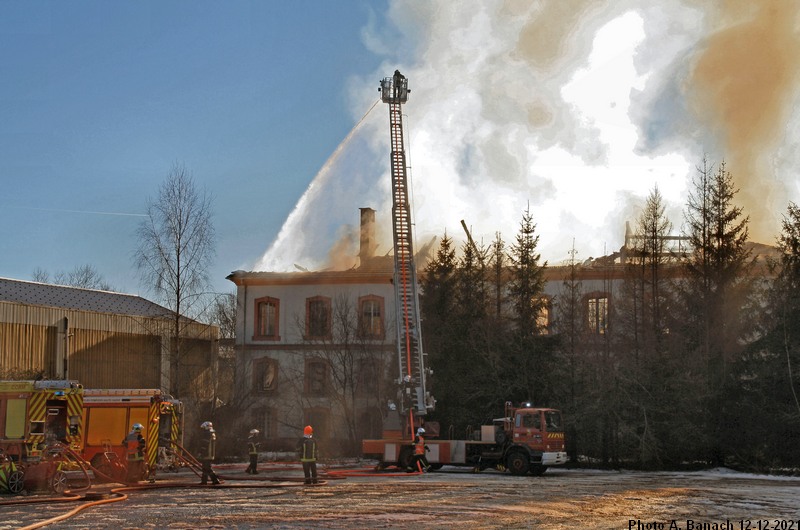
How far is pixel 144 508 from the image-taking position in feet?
64.3

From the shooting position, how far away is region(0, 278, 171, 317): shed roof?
47969 millimetres

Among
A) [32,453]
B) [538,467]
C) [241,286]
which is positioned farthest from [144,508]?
[241,286]

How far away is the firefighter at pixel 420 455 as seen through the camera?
30703 millimetres

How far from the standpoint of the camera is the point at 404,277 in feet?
114

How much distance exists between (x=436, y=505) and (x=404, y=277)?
15649 mm

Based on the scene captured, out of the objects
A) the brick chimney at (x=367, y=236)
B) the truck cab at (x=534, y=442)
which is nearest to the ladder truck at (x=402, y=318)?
the truck cab at (x=534, y=442)

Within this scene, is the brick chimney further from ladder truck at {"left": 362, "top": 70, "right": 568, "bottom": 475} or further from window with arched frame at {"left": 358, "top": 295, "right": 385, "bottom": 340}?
ladder truck at {"left": 362, "top": 70, "right": 568, "bottom": 475}

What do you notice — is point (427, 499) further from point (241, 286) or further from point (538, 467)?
point (241, 286)

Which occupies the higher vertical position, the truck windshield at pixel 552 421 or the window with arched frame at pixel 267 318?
the window with arched frame at pixel 267 318

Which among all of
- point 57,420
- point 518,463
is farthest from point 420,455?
point 57,420

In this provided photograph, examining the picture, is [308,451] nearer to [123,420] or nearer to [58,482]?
[58,482]

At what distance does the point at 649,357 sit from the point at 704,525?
810 inches

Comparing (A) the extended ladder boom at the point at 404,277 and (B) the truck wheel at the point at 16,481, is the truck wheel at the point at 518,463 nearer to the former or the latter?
(A) the extended ladder boom at the point at 404,277

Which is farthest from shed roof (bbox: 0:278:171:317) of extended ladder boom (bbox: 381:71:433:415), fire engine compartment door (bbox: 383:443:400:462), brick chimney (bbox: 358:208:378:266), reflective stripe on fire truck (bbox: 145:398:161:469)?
fire engine compartment door (bbox: 383:443:400:462)
